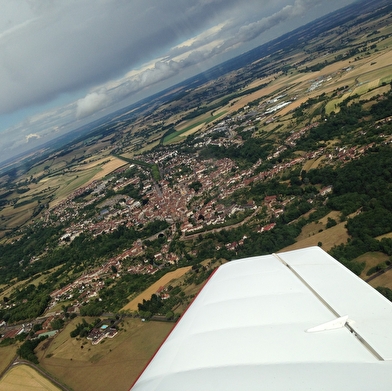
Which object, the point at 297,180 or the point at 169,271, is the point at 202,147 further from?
the point at 169,271

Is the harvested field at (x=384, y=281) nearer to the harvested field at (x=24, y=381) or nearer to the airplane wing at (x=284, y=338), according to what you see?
the airplane wing at (x=284, y=338)

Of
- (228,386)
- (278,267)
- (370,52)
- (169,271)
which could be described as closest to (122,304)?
(169,271)

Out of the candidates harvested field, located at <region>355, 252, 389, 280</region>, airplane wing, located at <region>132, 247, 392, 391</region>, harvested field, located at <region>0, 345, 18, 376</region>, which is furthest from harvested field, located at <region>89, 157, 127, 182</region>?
airplane wing, located at <region>132, 247, 392, 391</region>

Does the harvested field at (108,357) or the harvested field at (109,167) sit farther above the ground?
the harvested field at (109,167)

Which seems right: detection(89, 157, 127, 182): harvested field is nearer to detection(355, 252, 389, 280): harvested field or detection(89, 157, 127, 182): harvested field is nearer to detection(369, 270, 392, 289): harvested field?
detection(355, 252, 389, 280): harvested field

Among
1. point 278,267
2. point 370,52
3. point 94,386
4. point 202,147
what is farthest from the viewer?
A: point 370,52

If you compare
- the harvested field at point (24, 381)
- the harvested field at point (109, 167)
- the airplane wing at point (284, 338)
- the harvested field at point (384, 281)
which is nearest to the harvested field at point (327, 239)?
the harvested field at point (384, 281)

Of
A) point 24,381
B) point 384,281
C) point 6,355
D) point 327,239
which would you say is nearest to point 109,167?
point 6,355
